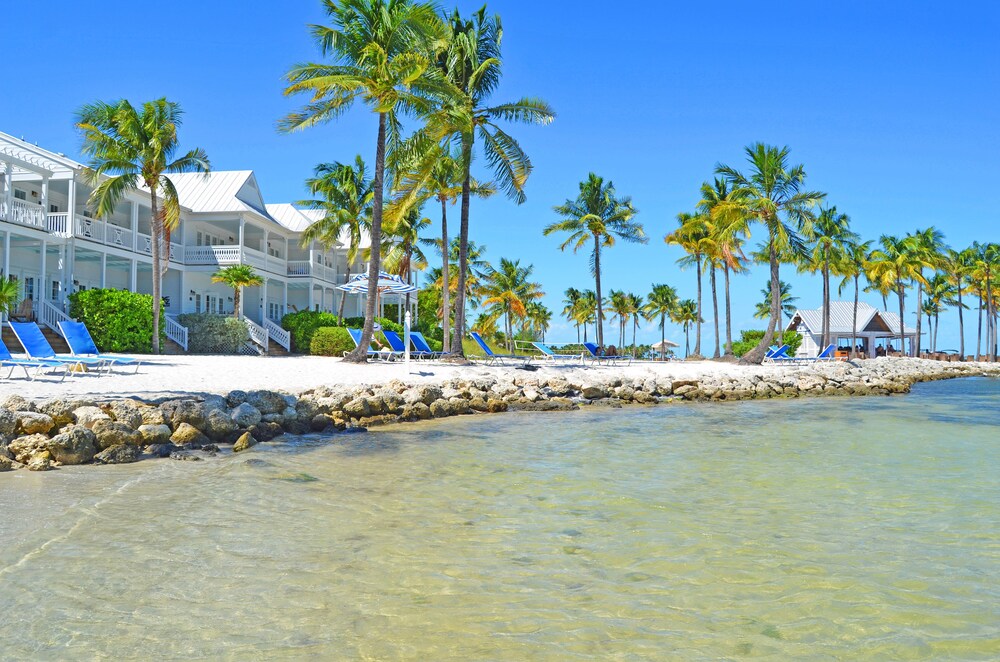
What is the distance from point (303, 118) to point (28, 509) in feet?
52.8

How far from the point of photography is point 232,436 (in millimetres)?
9648

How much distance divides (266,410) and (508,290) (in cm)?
4517

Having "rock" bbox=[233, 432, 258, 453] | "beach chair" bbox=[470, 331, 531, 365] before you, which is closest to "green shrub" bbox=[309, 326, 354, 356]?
"beach chair" bbox=[470, 331, 531, 365]

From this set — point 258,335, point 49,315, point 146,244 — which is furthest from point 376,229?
point 146,244

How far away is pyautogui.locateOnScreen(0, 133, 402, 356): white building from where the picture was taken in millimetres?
23047

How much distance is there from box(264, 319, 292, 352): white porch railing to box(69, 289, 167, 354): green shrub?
6.99 m

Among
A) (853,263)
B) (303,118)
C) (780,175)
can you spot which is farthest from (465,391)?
(853,263)

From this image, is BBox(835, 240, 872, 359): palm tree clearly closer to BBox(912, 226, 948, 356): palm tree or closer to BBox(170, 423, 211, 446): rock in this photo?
BBox(912, 226, 948, 356): palm tree

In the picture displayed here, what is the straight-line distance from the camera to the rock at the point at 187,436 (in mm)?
8875

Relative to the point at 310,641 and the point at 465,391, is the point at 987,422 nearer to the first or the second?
the point at 465,391

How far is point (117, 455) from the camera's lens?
7.85m

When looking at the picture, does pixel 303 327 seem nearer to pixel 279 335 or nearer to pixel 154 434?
pixel 279 335

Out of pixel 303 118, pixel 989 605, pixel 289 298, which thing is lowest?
pixel 989 605

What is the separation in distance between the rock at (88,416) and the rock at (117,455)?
1.77 feet
